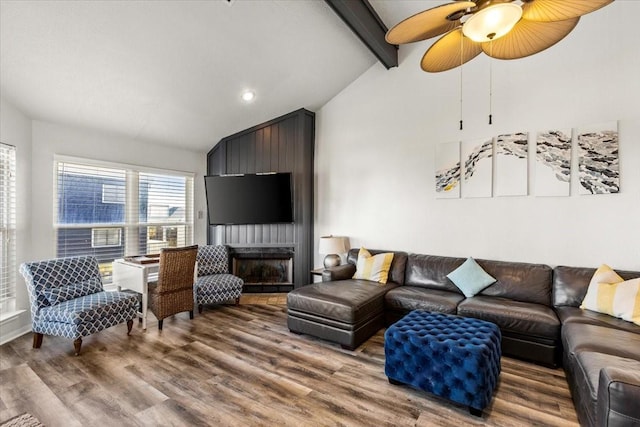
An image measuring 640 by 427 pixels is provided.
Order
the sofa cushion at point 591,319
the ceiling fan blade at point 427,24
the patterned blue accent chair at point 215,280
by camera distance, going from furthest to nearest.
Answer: the patterned blue accent chair at point 215,280 → the sofa cushion at point 591,319 → the ceiling fan blade at point 427,24

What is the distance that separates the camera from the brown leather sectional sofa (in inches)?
77.5

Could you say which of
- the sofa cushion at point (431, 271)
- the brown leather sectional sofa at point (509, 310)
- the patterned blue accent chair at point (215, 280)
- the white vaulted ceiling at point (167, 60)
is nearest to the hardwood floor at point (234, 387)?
the brown leather sectional sofa at point (509, 310)

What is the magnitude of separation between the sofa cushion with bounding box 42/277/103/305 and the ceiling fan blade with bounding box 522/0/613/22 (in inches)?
173

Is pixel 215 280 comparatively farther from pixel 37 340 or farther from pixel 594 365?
pixel 594 365

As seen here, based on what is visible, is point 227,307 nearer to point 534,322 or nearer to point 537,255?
point 534,322

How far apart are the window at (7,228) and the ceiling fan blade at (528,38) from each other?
452 centimetres

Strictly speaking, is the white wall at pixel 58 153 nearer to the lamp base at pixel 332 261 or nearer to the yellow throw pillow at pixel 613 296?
the lamp base at pixel 332 261

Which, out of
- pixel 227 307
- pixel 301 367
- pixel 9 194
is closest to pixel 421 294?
pixel 301 367

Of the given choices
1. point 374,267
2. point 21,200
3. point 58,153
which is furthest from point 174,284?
point 374,267

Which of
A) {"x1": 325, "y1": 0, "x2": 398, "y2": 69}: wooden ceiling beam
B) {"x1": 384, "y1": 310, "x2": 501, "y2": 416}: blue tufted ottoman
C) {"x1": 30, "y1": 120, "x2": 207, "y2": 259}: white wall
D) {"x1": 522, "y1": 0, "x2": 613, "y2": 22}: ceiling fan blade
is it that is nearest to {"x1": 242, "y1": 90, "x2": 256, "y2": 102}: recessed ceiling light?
{"x1": 325, "y1": 0, "x2": 398, "y2": 69}: wooden ceiling beam

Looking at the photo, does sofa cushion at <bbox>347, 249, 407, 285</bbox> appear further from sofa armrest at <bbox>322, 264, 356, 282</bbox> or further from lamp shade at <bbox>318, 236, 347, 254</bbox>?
lamp shade at <bbox>318, 236, 347, 254</bbox>

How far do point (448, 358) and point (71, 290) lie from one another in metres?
3.66

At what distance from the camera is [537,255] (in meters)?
3.31

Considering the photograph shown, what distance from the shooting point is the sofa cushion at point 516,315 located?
2564 millimetres
